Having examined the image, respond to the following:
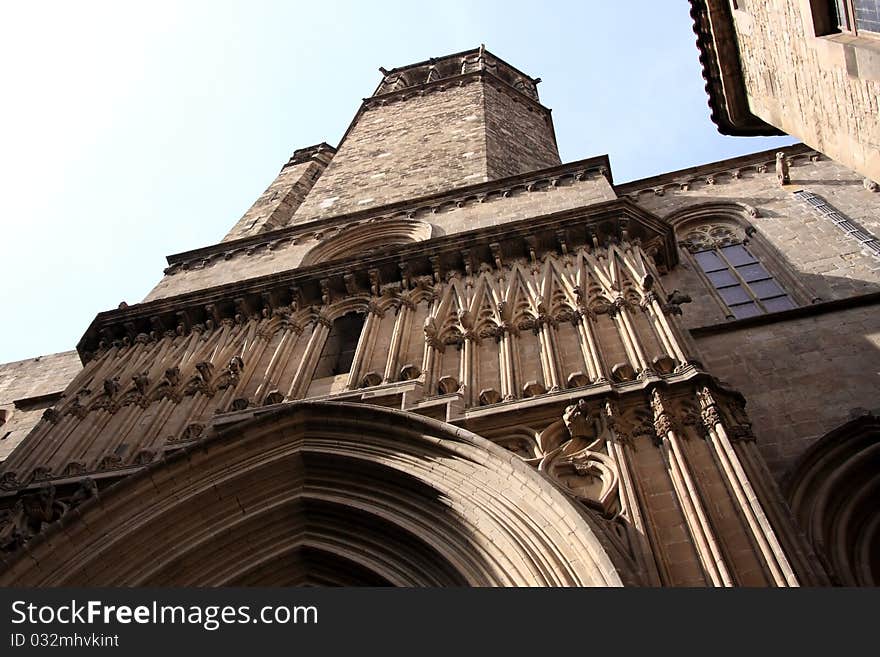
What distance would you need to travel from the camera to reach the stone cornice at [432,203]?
15.0m

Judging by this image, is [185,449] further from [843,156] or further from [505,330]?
[843,156]

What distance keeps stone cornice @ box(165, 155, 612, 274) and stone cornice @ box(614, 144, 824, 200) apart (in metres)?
1.08

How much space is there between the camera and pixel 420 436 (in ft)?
24.1

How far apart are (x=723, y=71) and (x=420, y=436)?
6.43 m

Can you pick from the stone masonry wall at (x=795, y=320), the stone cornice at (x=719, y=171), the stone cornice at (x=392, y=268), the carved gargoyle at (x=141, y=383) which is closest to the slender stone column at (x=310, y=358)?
the stone cornice at (x=392, y=268)

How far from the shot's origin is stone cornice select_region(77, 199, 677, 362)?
1134 cm

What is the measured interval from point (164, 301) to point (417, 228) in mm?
4823

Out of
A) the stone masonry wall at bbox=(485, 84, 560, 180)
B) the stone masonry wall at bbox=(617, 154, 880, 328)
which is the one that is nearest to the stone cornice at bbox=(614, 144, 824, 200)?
the stone masonry wall at bbox=(617, 154, 880, 328)

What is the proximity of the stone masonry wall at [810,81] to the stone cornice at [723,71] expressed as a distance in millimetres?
292

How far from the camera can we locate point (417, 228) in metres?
14.8

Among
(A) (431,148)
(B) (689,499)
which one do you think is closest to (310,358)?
(B) (689,499)

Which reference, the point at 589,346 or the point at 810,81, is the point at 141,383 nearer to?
the point at 589,346

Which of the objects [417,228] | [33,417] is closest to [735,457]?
Result: [417,228]

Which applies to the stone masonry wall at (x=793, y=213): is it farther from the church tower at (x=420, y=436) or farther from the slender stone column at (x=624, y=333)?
the slender stone column at (x=624, y=333)
